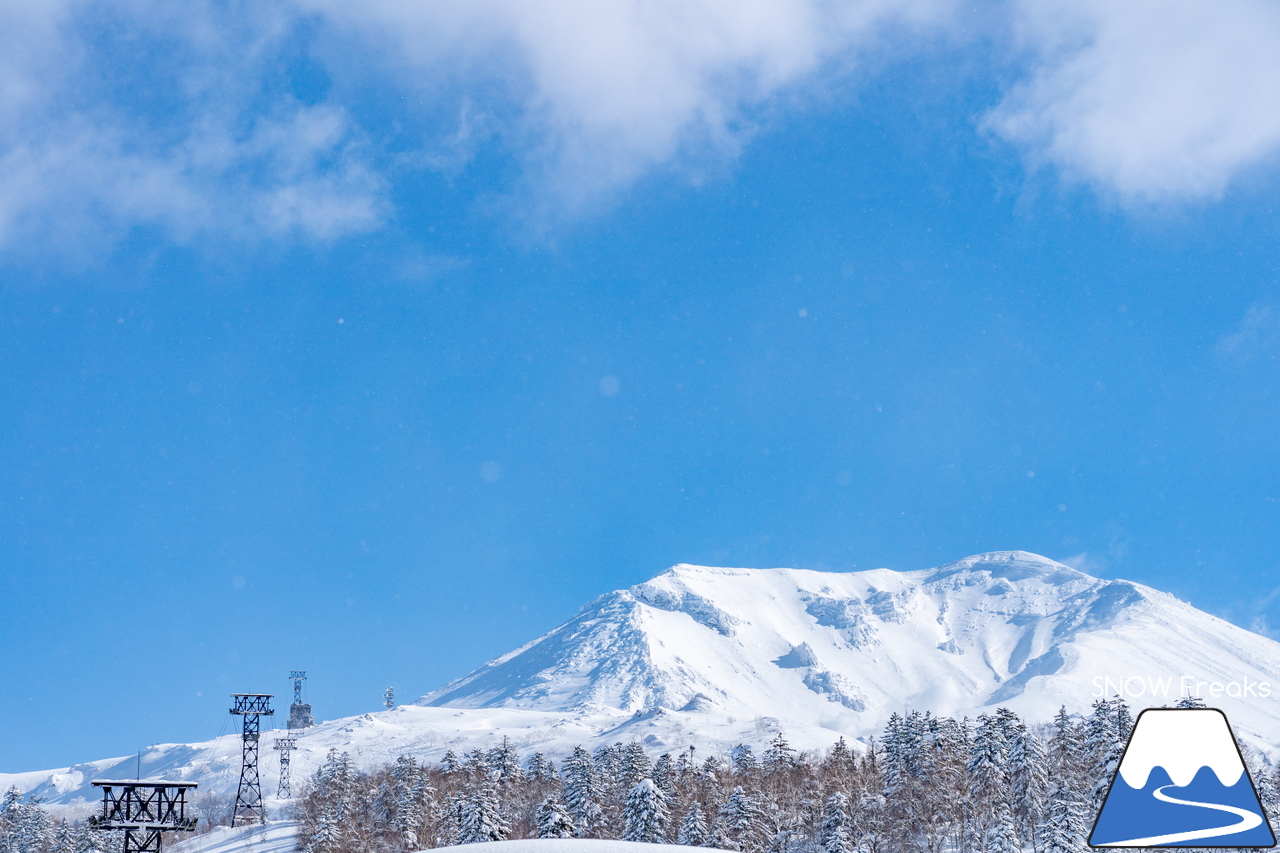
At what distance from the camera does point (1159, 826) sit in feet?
33.5

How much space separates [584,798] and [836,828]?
1869cm

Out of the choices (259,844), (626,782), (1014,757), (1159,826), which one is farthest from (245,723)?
(1159,826)

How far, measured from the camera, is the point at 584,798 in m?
63.3

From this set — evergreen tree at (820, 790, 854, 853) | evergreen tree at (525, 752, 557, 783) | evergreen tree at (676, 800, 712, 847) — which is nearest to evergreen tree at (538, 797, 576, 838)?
evergreen tree at (676, 800, 712, 847)

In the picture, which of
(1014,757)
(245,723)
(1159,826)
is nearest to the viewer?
(1159,826)

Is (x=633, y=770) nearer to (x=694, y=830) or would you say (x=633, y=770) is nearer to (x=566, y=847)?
(x=694, y=830)

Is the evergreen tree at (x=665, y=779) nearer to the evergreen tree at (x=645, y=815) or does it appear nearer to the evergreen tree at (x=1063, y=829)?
the evergreen tree at (x=645, y=815)

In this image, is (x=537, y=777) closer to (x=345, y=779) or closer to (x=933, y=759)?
(x=345, y=779)

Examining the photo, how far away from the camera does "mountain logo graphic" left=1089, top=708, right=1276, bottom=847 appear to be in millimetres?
10094

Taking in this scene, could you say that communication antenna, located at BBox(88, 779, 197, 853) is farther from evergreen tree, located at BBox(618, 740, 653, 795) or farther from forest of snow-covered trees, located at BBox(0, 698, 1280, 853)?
evergreen tree, located at BBox(618, 740, 653, 795)

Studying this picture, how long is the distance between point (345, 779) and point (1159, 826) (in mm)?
89149

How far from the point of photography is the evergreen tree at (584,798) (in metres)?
60.5

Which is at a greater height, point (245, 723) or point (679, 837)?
point (245, 723)

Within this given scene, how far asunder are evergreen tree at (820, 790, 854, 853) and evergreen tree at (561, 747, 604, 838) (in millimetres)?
15191
